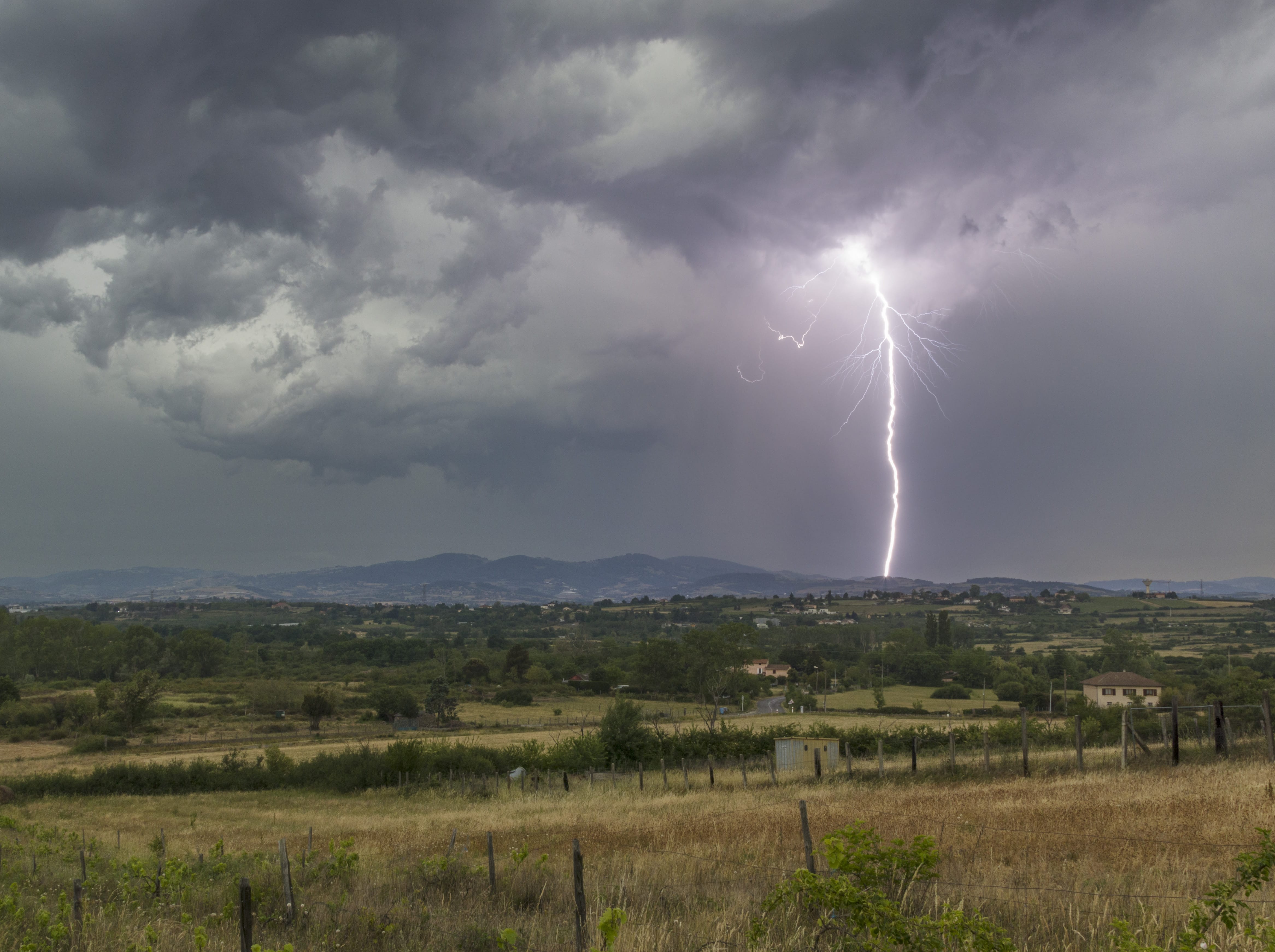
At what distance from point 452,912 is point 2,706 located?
3898 inches

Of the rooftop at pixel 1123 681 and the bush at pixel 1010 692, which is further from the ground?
the rooftop at pixel 1123 681

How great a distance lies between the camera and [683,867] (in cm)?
1325

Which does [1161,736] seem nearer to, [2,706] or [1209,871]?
[1209,871]

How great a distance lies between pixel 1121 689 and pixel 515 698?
73.4 m

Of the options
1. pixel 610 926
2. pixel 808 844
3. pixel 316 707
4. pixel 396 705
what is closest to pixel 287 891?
pixel 610 926

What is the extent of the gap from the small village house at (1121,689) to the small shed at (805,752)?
52.3m

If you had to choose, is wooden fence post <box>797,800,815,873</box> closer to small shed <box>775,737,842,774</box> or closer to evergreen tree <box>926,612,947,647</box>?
small shed <box>775,737,842,774</box>

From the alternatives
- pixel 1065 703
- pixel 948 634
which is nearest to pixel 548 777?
pixel 1065 703

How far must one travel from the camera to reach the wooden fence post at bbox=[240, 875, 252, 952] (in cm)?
757

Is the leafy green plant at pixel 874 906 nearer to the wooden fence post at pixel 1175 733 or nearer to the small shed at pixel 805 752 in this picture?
the wooden fence post at pixel 1175 733

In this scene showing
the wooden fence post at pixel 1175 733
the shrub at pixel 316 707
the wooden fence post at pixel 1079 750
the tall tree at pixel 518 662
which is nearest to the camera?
the wooden fence post at pixel 1175 733

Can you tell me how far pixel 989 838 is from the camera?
1435 cm

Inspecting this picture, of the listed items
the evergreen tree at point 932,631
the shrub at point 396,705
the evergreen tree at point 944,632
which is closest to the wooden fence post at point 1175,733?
the shrub at point 396,705

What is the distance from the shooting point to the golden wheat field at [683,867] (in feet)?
29.3
